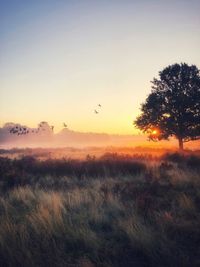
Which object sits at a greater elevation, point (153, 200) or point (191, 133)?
point (191, 133)

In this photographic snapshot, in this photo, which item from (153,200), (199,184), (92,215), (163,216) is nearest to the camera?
(163,216)

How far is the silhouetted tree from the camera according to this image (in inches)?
1195

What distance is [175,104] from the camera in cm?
3056

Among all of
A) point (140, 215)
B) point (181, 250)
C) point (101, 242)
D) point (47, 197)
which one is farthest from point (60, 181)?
point (181, 250)

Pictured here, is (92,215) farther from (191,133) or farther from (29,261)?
(191,133)

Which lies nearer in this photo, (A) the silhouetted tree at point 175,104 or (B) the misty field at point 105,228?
(B) the misty field at point 105,228

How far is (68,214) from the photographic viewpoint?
777 cm

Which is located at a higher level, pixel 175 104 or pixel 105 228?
pixel 175 104

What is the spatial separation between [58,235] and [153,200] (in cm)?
335

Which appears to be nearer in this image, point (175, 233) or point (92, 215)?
point (175, 233)

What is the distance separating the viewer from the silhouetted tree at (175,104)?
99.6ft

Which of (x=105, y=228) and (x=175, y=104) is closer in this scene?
(x=105, y=228)

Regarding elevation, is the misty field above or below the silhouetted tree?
below

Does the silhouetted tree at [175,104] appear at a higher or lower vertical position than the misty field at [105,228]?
higher
